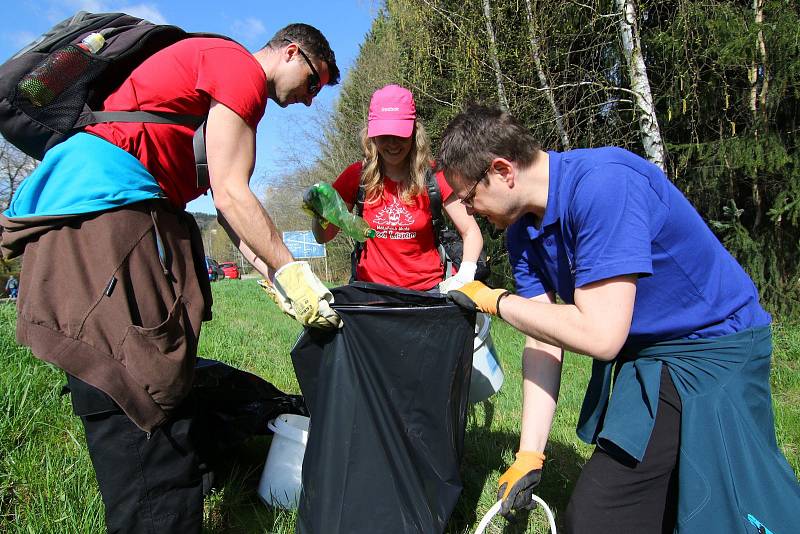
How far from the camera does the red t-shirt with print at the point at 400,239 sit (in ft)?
9.48

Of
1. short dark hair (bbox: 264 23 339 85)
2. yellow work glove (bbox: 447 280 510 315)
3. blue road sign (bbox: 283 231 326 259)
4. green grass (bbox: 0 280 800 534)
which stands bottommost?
blue road sign (bbox: 283 231 326 259)

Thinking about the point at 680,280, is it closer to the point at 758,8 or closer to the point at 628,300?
the point at 628,300

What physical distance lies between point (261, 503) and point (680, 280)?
195cm

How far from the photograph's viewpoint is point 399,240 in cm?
292

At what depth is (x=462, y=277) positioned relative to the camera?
2.67 meters

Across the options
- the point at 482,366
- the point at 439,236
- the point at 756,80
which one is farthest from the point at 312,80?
the point at 756,80

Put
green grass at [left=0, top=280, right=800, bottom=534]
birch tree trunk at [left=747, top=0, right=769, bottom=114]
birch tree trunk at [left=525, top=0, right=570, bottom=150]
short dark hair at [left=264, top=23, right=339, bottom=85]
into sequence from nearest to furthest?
short dark hair at [left=264, top=23, right=339, bottom=85]
green grass at [left=0, top=280, right=800, bottom=534]
birch tree trunk at [left=747, top=0, right=769, bottom=114]
birch tree trunk at [left=525, top=0, right=570, bottom=150]

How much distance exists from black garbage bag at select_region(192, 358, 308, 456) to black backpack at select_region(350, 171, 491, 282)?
75 centimetres

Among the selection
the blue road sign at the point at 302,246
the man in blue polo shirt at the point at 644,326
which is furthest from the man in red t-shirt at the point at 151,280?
the blue road sign at the point at 302,246

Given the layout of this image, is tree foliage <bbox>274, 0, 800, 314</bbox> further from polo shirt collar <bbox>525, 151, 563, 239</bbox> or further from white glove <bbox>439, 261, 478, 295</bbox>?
polo shirt collar <bbox>525, 151, 563, 239</bbox>

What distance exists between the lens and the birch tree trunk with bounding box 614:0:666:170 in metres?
5.52

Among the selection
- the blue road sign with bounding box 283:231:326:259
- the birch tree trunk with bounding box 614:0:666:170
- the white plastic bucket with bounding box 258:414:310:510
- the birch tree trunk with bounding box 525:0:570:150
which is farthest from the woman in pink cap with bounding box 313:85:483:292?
the blue road sign with bounding box 283:231:326:259

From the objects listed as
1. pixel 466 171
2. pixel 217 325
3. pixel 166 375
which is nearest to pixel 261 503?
pixel 166 375

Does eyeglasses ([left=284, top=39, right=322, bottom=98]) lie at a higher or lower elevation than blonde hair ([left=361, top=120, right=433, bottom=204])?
higher
